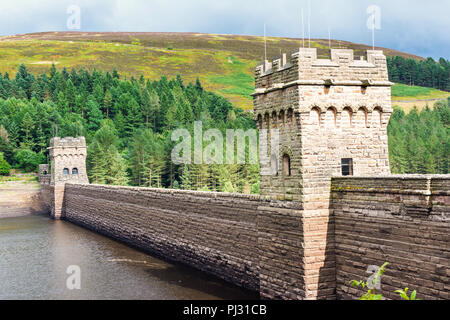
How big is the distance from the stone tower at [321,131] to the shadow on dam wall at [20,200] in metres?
51.7

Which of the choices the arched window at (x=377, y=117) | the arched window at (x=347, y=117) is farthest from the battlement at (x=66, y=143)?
the arched window at (x=377, y=117)

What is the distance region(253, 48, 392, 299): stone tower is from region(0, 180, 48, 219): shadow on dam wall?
170ft

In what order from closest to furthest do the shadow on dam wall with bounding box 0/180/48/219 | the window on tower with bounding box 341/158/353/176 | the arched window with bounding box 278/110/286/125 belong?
the window on tower with bounding box 341/158/353/176 < the arched window with bounding box 278/110/286/125 < the shadow on dam wall with bounding box 0/180/48/219

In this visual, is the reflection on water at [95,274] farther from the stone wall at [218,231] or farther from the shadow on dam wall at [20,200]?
the shadow on dam wall at [20,200]

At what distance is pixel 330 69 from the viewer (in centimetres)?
1727

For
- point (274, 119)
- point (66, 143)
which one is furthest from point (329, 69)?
point (66, 143)

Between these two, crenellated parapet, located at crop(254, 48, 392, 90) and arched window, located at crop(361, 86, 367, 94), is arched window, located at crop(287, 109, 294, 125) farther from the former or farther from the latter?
arched window, located at crop(361, 86, 367, 94)

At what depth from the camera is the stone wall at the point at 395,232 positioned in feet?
44.8

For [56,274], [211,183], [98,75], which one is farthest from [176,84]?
[56,274]

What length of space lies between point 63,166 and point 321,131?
44.7 meters

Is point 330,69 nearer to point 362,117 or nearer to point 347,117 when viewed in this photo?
point 347,117

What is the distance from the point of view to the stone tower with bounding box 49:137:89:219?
56.5 m

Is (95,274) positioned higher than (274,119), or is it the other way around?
(274,119)

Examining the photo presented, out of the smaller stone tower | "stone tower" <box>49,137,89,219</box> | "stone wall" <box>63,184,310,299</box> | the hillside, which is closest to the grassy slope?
the hillside
